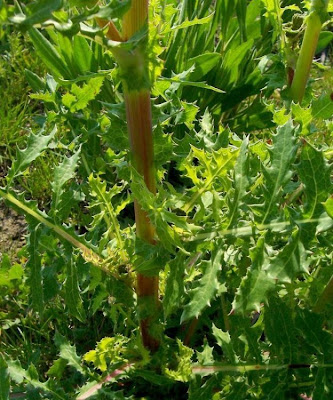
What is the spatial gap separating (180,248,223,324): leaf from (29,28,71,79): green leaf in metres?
1.05

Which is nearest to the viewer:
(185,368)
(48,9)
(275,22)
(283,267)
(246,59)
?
(48,9)

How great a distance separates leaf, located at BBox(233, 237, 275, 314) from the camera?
3.13 ft

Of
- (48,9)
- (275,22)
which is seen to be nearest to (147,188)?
(48,9)

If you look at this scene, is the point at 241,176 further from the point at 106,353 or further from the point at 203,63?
the point at 203,63

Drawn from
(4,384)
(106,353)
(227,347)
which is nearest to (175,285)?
(227,347)

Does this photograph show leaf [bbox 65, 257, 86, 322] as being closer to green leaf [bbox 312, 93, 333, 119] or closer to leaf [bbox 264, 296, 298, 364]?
leaf [bbox 264, 296, 298, 364]

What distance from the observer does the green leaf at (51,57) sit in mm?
1847

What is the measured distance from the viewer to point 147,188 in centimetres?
102

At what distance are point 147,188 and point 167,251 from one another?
0.43 ft

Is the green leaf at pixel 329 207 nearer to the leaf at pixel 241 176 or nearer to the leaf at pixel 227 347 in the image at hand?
the leaf at pixel 241 176

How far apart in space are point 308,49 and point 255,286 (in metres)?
0.56

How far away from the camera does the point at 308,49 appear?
4.00ft

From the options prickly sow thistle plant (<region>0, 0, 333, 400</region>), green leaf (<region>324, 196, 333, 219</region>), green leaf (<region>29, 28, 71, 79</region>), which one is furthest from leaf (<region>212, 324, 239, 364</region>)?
green leaf (<region>29, 28, 71, 79</region>)

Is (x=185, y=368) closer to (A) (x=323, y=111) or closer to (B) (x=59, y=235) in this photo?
(B) (x=59, y=235)
